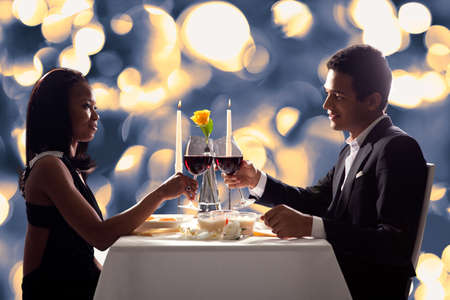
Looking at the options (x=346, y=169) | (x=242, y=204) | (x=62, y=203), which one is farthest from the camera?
(x=346, y=169)

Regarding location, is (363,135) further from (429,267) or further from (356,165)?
(429,267)

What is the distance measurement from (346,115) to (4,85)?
1994mm

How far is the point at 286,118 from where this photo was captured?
2580 mm

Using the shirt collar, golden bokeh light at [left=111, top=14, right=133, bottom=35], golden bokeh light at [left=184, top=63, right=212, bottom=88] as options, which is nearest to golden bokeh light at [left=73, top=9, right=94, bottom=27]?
golden bokeh light at [left=111, top=14, right=133, bottom=35]

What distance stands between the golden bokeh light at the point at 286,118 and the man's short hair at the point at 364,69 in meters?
1.05

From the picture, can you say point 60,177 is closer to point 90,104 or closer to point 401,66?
point 90,104

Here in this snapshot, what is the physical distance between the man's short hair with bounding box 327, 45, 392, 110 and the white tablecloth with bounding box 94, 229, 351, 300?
2.27 feet

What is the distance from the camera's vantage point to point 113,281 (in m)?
1.00

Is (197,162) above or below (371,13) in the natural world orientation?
below

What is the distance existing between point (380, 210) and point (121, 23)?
1.91m

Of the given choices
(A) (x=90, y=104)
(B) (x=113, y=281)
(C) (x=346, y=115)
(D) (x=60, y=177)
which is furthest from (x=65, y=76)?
(C) (x=346, y=115)

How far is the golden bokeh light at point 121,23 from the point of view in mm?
2535

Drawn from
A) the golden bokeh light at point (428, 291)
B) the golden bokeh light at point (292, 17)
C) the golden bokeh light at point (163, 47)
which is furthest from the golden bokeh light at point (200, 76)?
the golden bokeh light at point (428, 291)

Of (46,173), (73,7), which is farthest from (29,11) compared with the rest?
(46,173)
